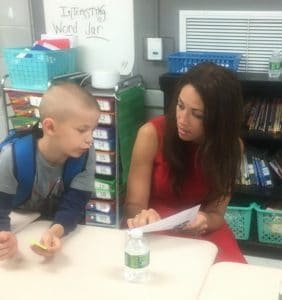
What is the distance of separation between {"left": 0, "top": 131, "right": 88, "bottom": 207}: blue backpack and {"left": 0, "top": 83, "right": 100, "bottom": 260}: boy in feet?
0.04

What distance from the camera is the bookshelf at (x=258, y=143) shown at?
7.77ft

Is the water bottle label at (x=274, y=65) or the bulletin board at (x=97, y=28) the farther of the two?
the bulletin board at (x=97, y=28)

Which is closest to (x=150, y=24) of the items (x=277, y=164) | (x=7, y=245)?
(x=277, y=164)

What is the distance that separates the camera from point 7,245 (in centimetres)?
121

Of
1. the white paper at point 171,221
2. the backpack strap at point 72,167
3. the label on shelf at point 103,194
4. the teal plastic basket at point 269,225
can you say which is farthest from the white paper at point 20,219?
the teal plastic basket at point 269,225

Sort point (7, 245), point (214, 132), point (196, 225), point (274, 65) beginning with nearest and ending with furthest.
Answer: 1. point (7, 245)
2. point (196, 225)
3. point (214, 132)
4. point (274, 65)

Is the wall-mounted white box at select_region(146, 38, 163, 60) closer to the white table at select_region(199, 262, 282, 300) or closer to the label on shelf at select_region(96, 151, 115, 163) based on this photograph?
the label on shelf at select_region(96, 151, 115, 163)

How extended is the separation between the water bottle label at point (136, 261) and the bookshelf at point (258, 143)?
54.0 inches

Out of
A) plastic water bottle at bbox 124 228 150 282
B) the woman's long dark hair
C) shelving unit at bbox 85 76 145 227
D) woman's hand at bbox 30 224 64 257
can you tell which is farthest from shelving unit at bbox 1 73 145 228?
plastic water bottle at bbox 124 228 150 282

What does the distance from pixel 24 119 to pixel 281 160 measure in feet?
4.89

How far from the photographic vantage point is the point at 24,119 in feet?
9.00

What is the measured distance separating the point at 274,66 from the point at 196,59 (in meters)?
0.40

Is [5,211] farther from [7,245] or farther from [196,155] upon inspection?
[196,155]

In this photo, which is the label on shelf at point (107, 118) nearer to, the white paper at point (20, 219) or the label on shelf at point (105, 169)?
the label on shelf at point (105, 169)
